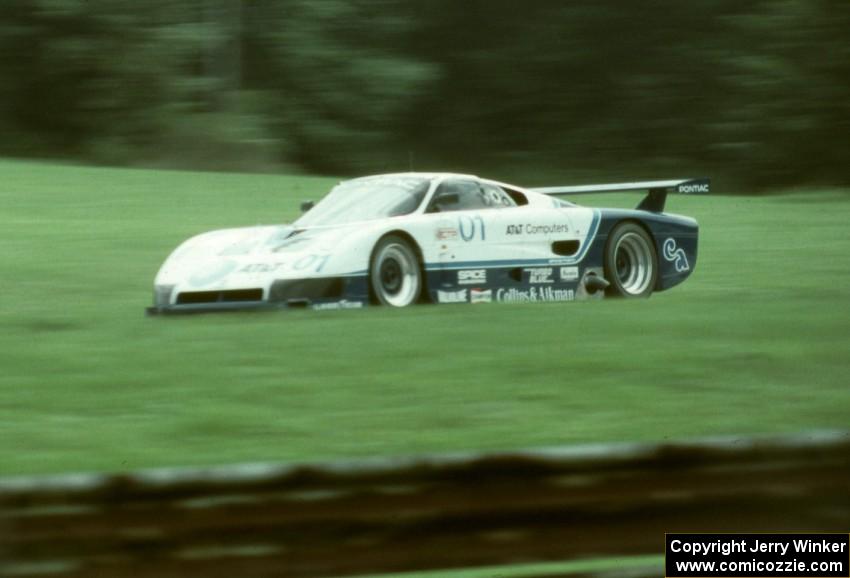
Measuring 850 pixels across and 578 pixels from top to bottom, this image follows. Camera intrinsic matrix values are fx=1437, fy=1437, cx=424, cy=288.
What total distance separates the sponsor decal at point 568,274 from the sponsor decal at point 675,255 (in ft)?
3.68

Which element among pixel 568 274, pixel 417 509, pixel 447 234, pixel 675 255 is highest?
pixel 447 234

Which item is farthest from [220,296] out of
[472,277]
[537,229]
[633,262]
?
[633,262]

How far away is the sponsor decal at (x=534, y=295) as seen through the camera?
12023mm

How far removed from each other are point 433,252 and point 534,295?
44.5 inches

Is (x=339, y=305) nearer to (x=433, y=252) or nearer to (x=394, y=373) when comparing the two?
(x=433, y=252)

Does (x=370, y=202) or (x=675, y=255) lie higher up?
(x=370, y=202)

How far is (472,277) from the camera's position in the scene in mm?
11844

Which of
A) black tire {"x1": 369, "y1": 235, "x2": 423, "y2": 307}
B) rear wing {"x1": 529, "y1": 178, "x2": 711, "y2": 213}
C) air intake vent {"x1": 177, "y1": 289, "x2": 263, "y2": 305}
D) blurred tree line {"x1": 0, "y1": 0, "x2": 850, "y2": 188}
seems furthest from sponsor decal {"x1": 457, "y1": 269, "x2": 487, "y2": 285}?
blurred tree line {"x1": 0, "y1": 0, "x2": 850, "y2": 188}

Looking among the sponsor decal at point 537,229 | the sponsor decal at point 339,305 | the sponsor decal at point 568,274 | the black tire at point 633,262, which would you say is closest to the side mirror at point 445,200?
the sponsor decal at point 537,229

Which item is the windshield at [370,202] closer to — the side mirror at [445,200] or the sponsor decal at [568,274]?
the side mirror at [445,200]

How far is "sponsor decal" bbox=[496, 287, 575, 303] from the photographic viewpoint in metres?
12.0

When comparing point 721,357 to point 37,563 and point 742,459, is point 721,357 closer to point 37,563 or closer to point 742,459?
point 742,459

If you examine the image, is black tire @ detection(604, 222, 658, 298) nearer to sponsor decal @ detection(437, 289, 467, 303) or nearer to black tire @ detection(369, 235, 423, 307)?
sponsor decal @ detection(437, 289, 467, 303)

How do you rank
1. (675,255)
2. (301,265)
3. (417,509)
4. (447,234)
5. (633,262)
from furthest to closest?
→ (675,255)
(633,262)
(447,234)
(301,265)
(417,509)
